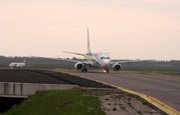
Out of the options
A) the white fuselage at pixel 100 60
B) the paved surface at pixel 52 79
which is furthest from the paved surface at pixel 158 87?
the white fuselage at pixel 100 60

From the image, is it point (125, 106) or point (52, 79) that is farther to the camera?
point (52, 79)

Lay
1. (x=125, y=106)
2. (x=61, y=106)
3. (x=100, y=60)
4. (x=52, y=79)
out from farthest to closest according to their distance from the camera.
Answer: (x=100, y=60) < (x=52, y=79) < (x=61, y=106) < (x=125, y=106)

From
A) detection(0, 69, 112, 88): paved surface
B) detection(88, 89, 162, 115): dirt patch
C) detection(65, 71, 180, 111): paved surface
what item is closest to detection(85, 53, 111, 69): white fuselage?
detection(0, 69, 112, 88): paved surface

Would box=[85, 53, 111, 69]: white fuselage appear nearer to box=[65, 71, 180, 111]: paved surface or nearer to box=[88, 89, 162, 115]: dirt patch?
box=[65, 71, 180, 111]: paved surface

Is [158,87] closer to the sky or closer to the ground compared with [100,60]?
closer to the ground

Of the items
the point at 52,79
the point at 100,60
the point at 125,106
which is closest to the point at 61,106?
the point at 125,106

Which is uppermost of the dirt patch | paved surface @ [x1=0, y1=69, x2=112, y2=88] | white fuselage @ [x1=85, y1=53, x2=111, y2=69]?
white fuselage @ [x1=85, y1=53, x2=111, y2=69]

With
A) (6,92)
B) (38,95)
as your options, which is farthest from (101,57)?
(38,95)

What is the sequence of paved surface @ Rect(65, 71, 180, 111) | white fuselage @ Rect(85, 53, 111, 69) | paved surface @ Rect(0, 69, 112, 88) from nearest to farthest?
paved surface @ Rect(65, 71, 180, 111) < paved surface @ Rect(0, 69, 112, 88) < white fuselage @ Rect(85, 53, 111, 69)

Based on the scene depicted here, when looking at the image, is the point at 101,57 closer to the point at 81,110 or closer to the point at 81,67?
the point at 81,67

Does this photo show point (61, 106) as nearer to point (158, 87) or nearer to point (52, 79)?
point (158, 87)

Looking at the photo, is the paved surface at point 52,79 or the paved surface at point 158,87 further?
the paved surface at point 52,79

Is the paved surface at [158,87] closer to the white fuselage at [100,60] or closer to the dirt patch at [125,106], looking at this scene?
the dirt patch at [125,106]

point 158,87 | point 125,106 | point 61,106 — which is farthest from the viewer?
point 158,87
